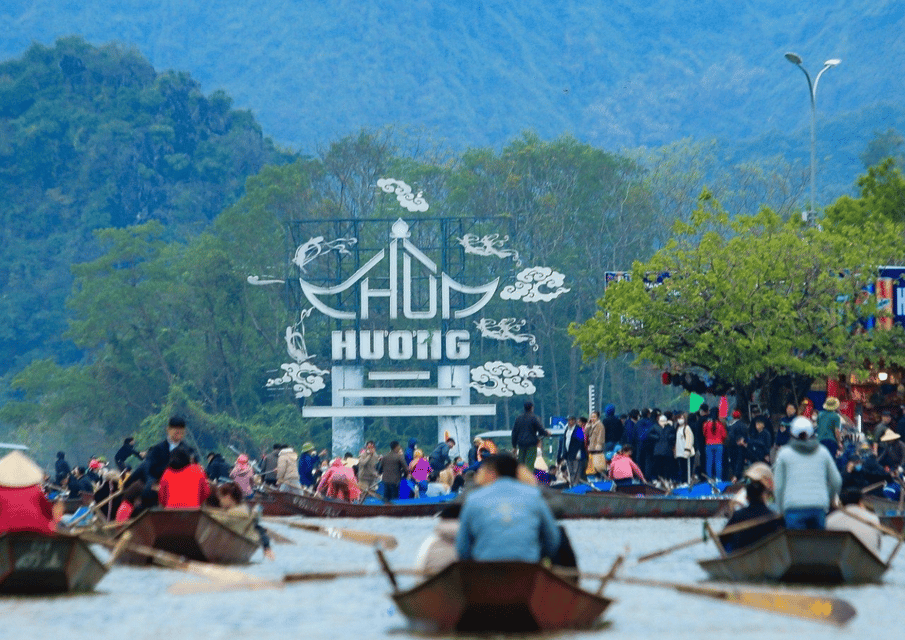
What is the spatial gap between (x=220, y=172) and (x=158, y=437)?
1488 inches

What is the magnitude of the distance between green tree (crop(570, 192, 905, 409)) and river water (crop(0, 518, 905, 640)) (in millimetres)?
18280

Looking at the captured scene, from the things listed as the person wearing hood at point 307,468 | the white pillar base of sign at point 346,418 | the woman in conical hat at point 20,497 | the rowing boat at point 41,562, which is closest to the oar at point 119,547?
the rowing boat at point 41,562

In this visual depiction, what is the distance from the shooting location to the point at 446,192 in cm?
8950

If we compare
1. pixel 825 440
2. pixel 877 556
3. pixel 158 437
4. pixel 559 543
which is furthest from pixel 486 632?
pixel 158 437

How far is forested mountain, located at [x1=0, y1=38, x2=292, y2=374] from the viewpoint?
10994cm

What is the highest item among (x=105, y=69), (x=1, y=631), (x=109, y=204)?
(x=105, y=69)

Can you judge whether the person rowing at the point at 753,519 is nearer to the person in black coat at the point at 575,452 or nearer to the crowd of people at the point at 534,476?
the crowd of people at the point at 534,476

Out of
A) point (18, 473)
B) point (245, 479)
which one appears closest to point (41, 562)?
point (18, 473)

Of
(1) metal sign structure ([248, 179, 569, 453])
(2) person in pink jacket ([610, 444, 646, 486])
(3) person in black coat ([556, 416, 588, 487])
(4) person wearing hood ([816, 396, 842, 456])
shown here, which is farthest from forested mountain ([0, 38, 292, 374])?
(4) person wearing hood ([816, 396, 842, 456])

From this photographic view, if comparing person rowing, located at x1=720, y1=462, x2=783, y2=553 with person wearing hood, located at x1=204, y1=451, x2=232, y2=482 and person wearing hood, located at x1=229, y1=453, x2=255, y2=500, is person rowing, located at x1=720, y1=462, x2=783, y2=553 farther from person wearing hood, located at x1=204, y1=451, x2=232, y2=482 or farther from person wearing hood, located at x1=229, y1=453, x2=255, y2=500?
person wearing hood, located at x1=229, y1=453, x2=255, y2=500

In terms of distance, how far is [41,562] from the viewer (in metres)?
18.1

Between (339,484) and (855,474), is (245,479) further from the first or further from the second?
(855,474)

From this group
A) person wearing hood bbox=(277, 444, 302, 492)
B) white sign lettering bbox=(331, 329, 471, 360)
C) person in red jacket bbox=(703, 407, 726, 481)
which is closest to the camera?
person in red jacket bbox=(703, 407, 726, 481)

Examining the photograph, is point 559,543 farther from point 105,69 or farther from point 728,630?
point 105,69
